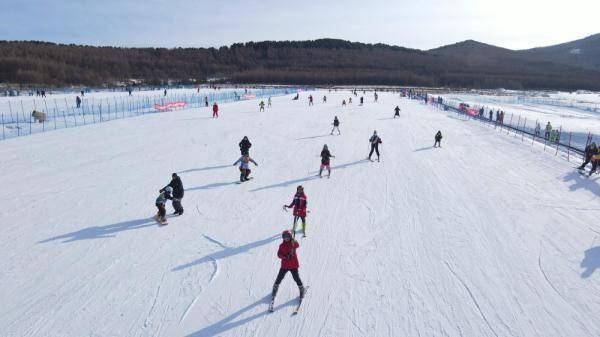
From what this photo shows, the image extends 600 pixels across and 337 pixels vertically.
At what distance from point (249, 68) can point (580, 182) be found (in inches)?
6588

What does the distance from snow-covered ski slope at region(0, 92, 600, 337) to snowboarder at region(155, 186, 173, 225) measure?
0.21 m

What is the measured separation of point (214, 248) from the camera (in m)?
7.83

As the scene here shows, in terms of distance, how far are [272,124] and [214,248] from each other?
19.0 meters

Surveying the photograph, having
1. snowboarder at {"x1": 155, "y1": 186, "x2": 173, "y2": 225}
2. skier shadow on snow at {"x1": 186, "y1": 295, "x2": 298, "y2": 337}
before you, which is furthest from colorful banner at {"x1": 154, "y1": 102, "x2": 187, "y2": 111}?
skier shadow on snow at {"x1": 186, "y1": 295, "x2": 298, "y2": 337}

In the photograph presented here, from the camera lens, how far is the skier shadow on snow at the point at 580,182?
41.7ft

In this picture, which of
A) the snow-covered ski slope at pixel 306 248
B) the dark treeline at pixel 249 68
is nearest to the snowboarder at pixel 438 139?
the snow-covered ski slope at pixel 306 248

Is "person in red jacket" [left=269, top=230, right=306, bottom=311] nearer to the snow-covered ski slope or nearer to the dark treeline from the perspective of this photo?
the snow-covered ski slope

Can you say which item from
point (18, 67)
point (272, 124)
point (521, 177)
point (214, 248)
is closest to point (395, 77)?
point (18, 67)

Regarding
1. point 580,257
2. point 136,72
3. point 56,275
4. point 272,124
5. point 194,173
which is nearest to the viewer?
point 56,275

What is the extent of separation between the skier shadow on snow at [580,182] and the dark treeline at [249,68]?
83008mm

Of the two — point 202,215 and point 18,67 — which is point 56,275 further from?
point 18,67

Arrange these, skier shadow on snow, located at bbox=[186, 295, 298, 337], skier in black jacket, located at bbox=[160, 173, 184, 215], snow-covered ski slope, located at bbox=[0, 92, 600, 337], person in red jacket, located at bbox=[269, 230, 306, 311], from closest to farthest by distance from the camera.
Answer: skier shadow on snow, located at bbox=[186, 295, 298, 337] < person in red jacket, located at bbox=[269, 230, 306, 311] < snow-covered ski slope, located at bbox=[0, 92, 600, 337] < skier in black jacket, located at bbox=[160, 173, 184, 215]

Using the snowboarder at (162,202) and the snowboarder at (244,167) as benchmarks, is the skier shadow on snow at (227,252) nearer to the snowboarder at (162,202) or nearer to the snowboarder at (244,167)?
the snowboarder at (162,202)

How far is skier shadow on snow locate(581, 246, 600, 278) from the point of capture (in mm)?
7223
